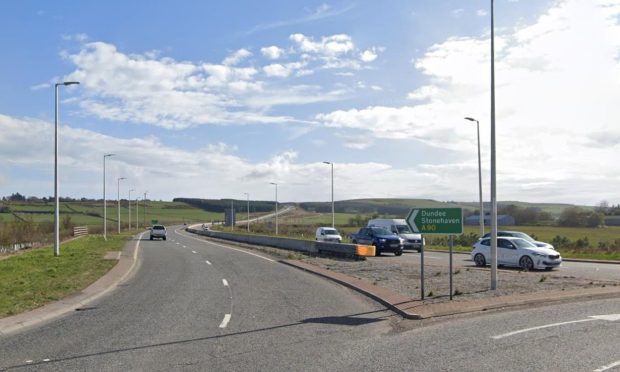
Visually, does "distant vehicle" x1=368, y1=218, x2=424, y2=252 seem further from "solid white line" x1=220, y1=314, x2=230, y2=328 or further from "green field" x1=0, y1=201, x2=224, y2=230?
"green field" x1=0, y1=201, x2=224, y2=230

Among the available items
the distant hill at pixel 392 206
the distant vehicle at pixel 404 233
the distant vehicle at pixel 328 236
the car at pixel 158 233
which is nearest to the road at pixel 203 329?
the distant vehicle at pixel 404 233

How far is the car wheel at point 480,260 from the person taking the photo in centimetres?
2903

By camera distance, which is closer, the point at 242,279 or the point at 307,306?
the point at 307,306

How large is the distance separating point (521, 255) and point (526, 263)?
1.33 feet

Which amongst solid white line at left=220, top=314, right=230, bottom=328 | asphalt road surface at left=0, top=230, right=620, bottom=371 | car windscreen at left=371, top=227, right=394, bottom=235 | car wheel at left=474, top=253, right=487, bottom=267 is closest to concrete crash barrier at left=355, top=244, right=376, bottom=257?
car wheel at left=474, top=253, right=487, bottom=267

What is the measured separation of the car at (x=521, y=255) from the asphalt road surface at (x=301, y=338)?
430 inches

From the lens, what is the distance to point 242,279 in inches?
855

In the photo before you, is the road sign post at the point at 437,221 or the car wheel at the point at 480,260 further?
the car wheel at the point at 480,260

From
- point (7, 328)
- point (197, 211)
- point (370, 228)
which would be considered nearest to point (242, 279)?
point (7, 328)

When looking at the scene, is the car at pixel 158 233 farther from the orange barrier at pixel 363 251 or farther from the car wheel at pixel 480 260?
the car wheel at pixel 480 260

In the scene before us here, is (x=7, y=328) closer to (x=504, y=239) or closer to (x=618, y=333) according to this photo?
(x=618, y=333)

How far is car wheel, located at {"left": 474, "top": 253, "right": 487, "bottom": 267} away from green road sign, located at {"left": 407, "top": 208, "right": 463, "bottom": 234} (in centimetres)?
1514

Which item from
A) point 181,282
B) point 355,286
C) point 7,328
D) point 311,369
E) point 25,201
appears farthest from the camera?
point 25,201

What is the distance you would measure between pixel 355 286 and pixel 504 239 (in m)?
12.1
